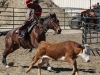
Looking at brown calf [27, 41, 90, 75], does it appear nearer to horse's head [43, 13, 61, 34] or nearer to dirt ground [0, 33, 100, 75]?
dirt ground [0, 33, 100, 75]

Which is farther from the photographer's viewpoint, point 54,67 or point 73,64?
point 54,67

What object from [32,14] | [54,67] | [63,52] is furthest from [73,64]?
[32,14]

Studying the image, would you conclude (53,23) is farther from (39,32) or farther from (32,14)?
(32,14)

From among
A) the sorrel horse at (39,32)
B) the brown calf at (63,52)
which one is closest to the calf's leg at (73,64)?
the brown calf at (63,52)

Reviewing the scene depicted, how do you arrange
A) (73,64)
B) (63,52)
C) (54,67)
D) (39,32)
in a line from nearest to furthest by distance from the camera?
(73,64), (63,52), (39,32), (54,67)

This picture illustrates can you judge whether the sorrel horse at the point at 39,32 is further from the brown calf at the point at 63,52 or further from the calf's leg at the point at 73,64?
the calf's leg at the point at 73,64

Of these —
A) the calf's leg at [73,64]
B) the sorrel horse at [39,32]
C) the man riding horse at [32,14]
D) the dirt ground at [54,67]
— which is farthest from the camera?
the man riding horse at [32,14]

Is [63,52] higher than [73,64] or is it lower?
higher

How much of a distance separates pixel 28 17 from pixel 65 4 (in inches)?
841

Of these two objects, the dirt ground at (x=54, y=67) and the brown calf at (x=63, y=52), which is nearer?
the brown calf at (x=63, y=52)

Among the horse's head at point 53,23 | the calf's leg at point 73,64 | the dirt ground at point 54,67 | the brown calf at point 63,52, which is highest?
the horse's head at point 53,23

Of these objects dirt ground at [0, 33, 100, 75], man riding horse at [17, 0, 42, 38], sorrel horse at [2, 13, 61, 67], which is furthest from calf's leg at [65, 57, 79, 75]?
man riding horse at [17, 0, 42, 38]

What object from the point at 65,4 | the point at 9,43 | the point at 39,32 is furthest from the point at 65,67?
the point at 65,4

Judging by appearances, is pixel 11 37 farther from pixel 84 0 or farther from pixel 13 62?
pixel 84 0
